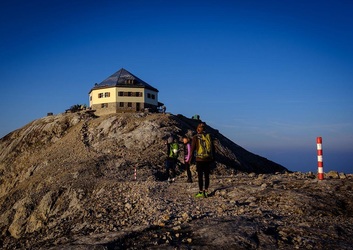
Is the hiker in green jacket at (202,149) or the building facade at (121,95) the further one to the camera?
the building facade at (121,95)

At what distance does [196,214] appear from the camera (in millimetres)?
9648

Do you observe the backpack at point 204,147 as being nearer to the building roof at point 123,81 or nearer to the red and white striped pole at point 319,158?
the red and white striped pole at point 319,158

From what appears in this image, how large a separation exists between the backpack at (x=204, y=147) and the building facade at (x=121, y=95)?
5004 cm

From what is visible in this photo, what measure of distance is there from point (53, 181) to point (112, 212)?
21214mm

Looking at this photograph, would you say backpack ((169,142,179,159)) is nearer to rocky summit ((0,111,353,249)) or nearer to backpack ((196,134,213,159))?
rocky summit ((0,111,353,249))

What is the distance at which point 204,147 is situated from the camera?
1230cm

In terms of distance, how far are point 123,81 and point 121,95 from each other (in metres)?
3.65

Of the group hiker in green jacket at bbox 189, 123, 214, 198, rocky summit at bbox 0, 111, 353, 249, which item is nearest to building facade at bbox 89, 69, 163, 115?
rocky summit at bbox 0, 111, 353, 249

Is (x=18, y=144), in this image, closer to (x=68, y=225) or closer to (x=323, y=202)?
(x=68, y=225)

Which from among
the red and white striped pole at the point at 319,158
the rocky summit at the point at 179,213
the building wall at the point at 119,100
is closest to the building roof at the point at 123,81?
the building wall at the point at 119,100

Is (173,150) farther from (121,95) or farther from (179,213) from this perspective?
(121,95)

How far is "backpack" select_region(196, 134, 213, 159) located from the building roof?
52.9 meters

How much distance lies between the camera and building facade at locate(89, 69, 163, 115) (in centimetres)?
6256

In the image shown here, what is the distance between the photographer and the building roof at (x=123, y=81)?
63719 mm
